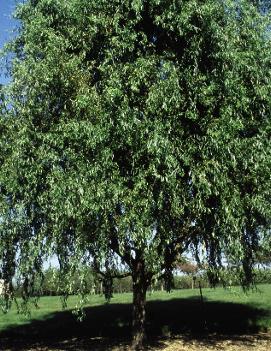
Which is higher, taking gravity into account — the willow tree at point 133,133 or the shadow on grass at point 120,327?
the willow tree at point 133,133

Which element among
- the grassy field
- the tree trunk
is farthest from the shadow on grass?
the tree trunk

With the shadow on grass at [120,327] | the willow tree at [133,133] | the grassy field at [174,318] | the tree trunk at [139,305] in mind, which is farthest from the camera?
the grassy field at [174,318]

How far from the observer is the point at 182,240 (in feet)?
62.9

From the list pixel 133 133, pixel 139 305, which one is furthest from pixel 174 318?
pixel 133 133

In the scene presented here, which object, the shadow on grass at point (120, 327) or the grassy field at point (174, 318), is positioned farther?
the grassy field at point (174, 318)

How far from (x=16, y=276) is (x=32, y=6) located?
35.5ft

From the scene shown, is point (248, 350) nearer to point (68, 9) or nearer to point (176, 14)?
point (176, 14)

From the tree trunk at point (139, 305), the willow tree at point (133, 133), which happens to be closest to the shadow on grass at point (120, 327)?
the tree trunk at point (139, 305)

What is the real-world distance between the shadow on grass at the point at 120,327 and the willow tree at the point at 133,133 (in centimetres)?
743

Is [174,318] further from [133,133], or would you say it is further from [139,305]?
[133,133]

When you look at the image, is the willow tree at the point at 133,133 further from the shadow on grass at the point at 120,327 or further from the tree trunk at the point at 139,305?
the shadow on grass at the point at 120,327

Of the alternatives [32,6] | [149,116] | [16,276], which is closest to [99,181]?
[149,116]

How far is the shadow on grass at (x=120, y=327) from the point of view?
23312 millimetres

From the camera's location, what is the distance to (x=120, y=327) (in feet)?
88.4
